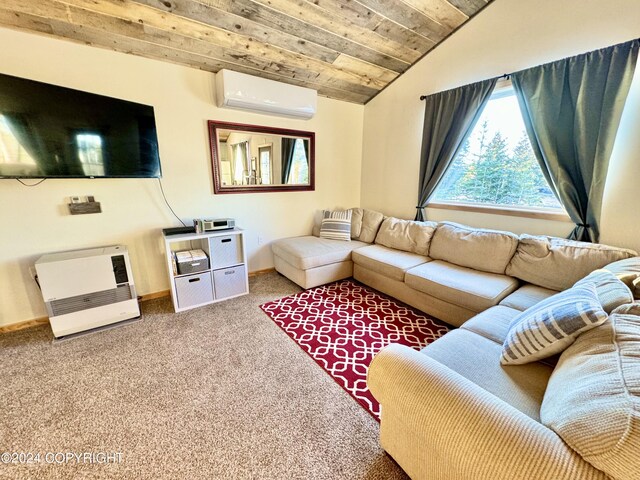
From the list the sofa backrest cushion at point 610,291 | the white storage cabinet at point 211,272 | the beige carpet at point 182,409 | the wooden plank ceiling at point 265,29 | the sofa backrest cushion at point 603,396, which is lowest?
the beige carpet at point 182,409

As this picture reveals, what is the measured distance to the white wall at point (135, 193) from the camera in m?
2.08

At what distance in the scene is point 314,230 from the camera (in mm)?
3736

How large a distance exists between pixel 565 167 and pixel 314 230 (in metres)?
2.66

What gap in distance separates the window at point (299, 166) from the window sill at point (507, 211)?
1.66m

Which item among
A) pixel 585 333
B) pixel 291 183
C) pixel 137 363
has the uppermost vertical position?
pixel 291 183

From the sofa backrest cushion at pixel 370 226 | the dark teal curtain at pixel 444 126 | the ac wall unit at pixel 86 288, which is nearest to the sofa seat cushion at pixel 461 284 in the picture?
the sofa backrest cushion at pixel 370 226

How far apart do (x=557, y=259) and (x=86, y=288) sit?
145 inches

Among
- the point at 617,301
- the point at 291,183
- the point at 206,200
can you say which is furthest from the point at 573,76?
the point at 206,200

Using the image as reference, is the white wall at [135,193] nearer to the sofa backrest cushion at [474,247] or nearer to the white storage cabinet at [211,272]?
the white storage cabinet at [211,272]

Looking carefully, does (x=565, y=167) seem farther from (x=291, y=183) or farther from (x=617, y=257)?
(x=291, y=183)

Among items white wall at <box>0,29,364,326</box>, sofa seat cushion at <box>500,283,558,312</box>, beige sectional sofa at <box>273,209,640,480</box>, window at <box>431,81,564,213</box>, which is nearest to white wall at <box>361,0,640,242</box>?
window at <box>431,81,564,213</box>

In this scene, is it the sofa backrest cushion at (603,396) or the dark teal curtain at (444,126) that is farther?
the dark teal curtain at (444,126)

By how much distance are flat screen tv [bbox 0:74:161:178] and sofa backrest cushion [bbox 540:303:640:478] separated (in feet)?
9.79

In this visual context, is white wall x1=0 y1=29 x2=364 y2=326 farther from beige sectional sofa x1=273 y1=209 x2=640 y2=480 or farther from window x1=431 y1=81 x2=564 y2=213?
beige sectional sofa x1=273 y1=209 x2=640 y2=480
